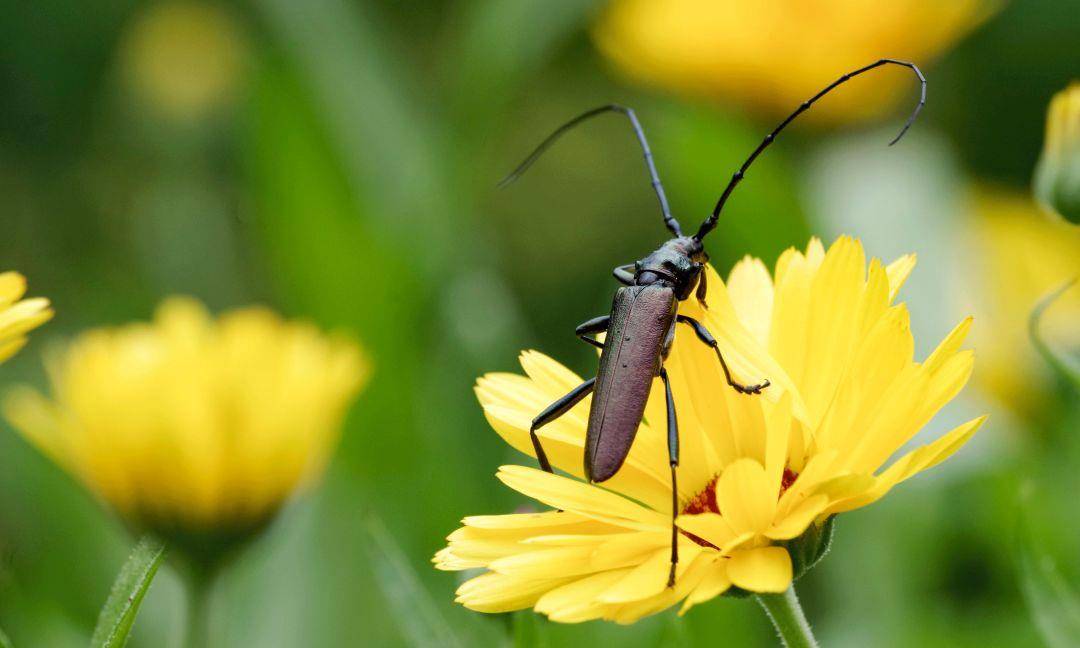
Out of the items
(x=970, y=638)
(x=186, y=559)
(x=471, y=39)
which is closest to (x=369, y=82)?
(x=471, y=39)

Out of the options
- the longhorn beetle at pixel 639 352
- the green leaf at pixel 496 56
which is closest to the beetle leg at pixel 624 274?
the longhorn beetle at pixel 639 352

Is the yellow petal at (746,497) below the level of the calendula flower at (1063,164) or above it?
above

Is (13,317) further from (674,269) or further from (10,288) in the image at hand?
Answer: (674,269)

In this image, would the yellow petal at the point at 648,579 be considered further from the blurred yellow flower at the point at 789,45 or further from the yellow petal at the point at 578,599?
the blurred yellow flower at the point at 789,45

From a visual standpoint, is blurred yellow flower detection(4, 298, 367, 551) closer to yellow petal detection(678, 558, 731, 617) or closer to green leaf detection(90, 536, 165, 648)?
green leaf detection(90, 536, 165, 648)

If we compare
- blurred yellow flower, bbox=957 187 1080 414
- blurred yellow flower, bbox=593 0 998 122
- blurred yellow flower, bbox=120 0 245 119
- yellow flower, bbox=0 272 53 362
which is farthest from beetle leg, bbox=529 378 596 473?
blurred yellow flower, bbox=120 0 245 119

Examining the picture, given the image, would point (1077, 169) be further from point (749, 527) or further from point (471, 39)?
point (471, 39)

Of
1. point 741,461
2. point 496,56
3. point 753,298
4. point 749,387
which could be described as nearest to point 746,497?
point 741,461
